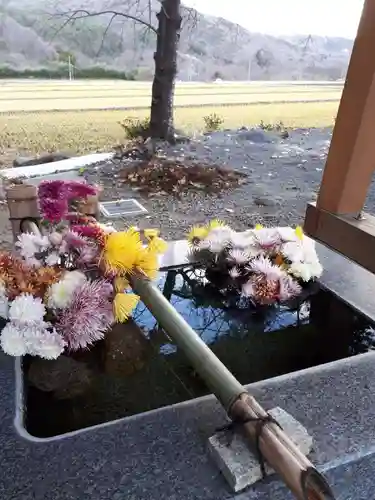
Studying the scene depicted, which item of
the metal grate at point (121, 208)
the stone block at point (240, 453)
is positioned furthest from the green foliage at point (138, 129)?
the stone block at point (240, 453)

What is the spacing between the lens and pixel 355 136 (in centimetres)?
116

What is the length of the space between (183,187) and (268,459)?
3242 millimetres

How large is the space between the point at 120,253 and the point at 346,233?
599 millimetres

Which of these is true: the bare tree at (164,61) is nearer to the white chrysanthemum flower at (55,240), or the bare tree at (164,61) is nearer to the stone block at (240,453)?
the white chrysanthemum flower at (55,240)

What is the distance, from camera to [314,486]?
60 cm

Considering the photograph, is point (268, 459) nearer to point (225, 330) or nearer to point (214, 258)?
point (225, 330)

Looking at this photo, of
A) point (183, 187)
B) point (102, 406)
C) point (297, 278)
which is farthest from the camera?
point (183, 187)

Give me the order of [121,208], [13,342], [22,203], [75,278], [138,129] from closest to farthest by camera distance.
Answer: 1. [13,342]
2. [75,278]
3. [22,203]
4. [121,208]
5. [138,129]

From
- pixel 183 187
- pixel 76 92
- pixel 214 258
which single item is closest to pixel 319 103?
pixel 76 92

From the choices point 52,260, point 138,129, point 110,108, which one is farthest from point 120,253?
point 110,108

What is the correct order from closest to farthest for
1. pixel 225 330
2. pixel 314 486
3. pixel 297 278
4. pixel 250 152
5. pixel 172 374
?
pixel 314 486
pixel 172 374
pixel 225 330
pixel 297 278
pixel 250 152

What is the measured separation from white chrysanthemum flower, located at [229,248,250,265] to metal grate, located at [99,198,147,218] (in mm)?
1889

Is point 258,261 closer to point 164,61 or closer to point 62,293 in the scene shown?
point 62,293

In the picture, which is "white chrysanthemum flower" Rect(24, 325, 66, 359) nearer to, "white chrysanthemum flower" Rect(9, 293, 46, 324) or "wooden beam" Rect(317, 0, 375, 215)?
"white chrysanthemum flower" Rect(9, 293, 46, 324)
